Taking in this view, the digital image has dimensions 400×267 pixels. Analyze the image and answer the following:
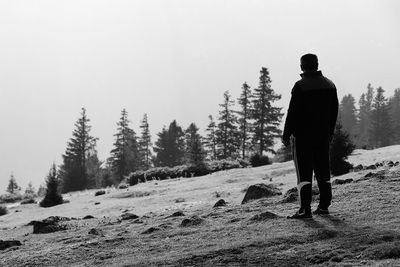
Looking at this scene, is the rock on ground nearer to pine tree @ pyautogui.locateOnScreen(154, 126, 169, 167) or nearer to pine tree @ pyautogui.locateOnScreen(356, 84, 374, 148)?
pine tree @ pyautogui.locateOnScreen(154, 126, 169, 167)

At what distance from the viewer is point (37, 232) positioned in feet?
38.6

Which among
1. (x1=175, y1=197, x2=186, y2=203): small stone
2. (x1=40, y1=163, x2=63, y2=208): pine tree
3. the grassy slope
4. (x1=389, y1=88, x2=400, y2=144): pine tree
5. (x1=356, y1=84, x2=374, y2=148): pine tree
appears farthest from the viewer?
(x1=356, y1=84, x2=374, y2=148): pine tree

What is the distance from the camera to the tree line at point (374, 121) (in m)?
89.2

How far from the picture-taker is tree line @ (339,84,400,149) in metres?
89.2

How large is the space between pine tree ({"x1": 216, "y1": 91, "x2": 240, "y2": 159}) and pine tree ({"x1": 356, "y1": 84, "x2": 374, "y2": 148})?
33508 millimetres

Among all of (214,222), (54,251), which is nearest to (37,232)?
(54,251)

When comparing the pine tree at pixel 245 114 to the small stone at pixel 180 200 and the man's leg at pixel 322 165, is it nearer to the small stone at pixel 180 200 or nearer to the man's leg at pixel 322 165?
the small stone at pixel 180 200

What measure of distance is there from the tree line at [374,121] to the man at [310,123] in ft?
200

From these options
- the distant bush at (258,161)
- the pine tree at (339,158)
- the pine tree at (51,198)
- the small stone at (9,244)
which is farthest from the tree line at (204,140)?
the small stone at (9,244)

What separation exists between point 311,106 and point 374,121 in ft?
297

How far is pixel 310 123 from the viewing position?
8.23 m

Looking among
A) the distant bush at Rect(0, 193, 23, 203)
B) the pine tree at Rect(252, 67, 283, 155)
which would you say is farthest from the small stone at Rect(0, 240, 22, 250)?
the pine tree at Rect(252, 67, 283, 155)

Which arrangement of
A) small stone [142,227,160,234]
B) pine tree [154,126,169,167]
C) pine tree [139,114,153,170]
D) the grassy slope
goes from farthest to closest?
pine tree [139,114,153,170]
pine tree [154,126,169,167]
small stone [142,227,160,234]
the grassy slope

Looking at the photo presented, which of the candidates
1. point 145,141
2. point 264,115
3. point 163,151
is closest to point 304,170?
point 264,115
